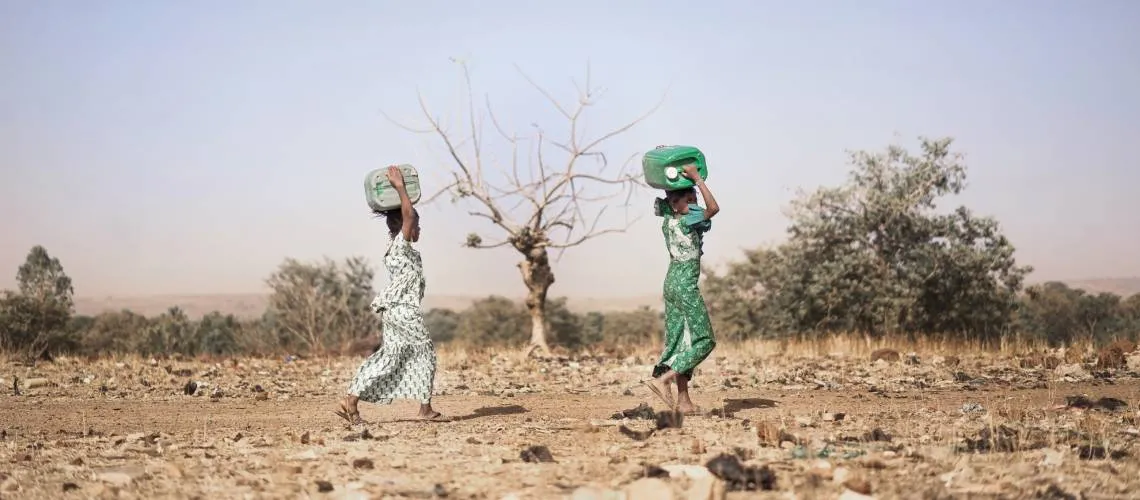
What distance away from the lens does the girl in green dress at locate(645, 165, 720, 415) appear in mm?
8766

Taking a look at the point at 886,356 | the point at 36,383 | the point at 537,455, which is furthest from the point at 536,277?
the point at 537,455

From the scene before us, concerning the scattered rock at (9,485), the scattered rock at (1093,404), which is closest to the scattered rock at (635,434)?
the scattered rock at (9,485)

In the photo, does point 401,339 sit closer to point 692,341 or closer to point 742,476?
point 692,341

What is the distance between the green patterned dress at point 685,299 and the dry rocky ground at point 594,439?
0.54 meters

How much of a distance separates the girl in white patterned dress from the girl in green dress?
1888 mm

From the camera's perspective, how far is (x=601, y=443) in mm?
7172

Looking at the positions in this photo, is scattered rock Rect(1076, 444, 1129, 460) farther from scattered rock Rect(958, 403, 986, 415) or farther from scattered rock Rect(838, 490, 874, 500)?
scattered rock Rect(958, 403, 986, 415)

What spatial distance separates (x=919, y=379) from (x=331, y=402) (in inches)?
267

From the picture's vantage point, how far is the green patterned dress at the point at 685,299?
28.8ft

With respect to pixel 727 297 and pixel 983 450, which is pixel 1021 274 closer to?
pixel 727 297

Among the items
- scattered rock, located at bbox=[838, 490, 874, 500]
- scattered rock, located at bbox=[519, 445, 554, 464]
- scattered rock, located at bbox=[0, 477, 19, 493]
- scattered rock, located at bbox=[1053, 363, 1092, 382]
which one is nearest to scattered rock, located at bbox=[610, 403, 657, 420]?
scattered rock, located at bbox=[519, 445, 554, 464]

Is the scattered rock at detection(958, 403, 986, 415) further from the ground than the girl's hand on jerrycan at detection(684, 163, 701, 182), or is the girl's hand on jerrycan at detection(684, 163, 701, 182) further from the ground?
the girl's hand on jerrycan at detection(684, 163, 701, 182)

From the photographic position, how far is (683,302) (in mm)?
8852

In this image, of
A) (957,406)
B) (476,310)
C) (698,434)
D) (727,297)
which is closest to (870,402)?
(957,406)
